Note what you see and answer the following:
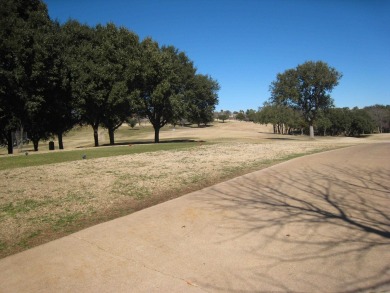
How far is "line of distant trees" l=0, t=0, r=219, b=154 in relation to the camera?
22.7 meters

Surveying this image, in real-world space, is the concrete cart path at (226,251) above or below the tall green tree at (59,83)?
below

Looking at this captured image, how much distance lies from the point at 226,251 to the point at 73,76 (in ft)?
84.5

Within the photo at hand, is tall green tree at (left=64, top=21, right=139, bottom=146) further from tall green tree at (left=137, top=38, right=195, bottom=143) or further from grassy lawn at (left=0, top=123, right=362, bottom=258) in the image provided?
grassy lawn at (left=0, top=123, right=362, bottom=258)

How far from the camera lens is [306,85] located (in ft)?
133

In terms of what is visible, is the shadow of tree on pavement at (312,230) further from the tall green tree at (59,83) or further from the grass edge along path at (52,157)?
the tall green tree at (59,83)

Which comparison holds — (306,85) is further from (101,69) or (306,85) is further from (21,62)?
(21,62)

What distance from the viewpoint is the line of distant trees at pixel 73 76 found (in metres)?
22.7

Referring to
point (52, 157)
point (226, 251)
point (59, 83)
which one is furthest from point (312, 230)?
point (59, 83)

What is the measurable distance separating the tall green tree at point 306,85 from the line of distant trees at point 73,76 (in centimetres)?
1223

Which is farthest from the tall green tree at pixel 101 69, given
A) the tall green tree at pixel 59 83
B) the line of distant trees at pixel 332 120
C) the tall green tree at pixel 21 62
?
the line of distant trees at pixel 332 120

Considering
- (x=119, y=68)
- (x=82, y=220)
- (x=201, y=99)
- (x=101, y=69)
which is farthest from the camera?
(x=201, y=99)

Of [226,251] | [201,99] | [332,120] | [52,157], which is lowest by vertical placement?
[226,251]

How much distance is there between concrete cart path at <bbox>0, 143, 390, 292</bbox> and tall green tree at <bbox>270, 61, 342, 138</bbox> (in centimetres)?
3508

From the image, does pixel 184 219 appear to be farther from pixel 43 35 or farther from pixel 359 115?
pixel 359 115
